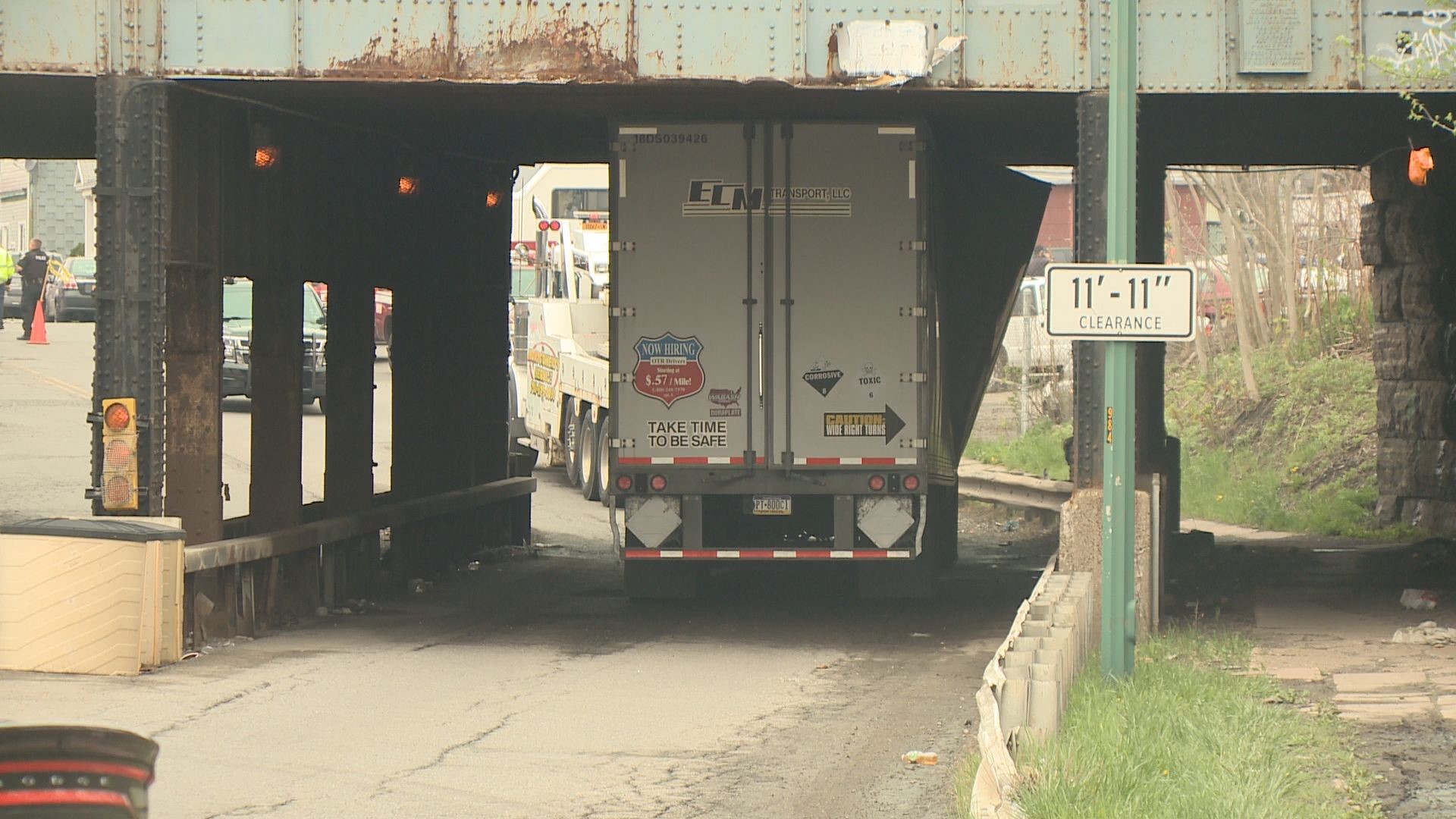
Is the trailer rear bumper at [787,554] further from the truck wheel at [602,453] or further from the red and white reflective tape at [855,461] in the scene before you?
the truck wheel at [602,453]

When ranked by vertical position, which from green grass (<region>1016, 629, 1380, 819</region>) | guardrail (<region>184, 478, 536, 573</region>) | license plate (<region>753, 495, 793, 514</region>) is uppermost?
license plate (<region>753, 495, 793, 514</region>)

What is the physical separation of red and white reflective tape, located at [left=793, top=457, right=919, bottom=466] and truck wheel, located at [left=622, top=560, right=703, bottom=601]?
1.66 m

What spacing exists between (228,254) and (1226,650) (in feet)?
25.5

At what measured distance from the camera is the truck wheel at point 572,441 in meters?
26.0

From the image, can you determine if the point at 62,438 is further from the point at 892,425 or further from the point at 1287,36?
the point at 1287,36

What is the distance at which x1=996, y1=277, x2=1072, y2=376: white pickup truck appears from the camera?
31.7 metres

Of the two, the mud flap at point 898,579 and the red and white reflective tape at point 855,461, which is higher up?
the red and white reflective tape at point 855,461

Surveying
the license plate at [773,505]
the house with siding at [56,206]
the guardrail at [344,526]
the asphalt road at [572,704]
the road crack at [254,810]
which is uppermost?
the house with siding at [56,206]

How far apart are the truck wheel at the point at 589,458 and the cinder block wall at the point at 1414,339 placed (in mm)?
10024

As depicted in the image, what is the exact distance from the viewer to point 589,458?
998 inches

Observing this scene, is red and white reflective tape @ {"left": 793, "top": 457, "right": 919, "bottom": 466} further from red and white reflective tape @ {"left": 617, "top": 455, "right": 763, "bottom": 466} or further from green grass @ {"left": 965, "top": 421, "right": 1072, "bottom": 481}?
green grass @ {"left": 965, "top": 421, "right": 1072, "bottom": 481}

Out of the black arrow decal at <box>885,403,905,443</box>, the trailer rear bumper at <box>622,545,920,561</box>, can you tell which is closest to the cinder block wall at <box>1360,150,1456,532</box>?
the black arrow decal at <box>885,403,905,443</box>

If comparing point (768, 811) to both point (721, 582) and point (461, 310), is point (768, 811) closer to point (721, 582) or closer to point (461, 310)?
point (721, 582)

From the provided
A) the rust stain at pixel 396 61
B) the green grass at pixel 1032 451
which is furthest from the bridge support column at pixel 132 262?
the green grass at pixel 1032 451
